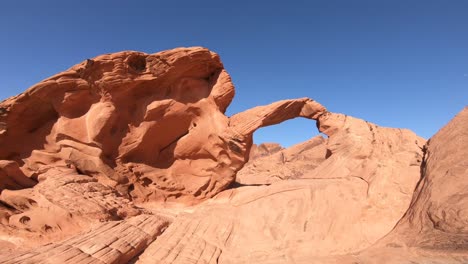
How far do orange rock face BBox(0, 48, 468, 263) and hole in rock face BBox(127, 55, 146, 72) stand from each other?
0.03 metres

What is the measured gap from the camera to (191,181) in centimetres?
935

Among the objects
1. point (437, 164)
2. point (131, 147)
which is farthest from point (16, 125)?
point (437, 164)

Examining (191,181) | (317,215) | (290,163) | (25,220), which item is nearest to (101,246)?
(25,220)

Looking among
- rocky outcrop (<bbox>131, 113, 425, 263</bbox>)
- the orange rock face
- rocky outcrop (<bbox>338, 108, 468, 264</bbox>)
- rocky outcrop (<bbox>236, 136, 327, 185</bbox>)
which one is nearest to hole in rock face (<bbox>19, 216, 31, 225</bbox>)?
the orange rock face

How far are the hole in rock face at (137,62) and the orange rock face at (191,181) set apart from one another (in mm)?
28

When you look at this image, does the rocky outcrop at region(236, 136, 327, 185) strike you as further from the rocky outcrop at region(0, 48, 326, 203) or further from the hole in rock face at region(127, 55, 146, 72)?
the hole in rock face at region(127, 55, 146, 72)

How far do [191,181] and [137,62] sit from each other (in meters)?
3.73

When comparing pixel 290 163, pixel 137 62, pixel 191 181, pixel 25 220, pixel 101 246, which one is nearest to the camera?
pixel 101 246

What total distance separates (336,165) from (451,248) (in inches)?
171

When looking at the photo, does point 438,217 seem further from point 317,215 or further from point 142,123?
point 142,123

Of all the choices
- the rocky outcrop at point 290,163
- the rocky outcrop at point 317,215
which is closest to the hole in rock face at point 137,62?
the rocky outcrop at point 317,215

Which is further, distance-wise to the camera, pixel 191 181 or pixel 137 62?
pixel 191 181

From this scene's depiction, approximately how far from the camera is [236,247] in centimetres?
555

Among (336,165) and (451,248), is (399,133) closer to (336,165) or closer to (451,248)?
(336,165)
